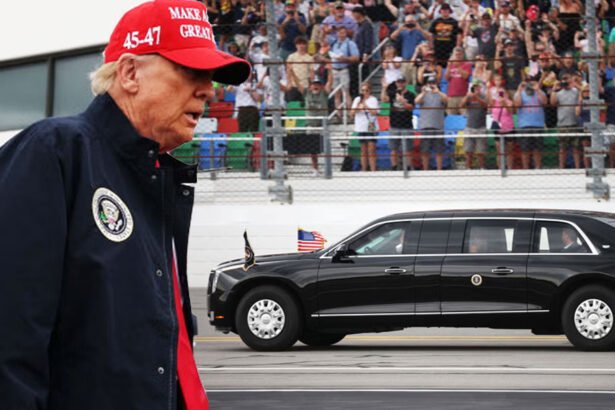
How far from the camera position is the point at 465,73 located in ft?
68.6

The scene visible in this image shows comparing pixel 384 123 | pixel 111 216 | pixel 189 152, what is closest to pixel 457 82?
pixel 384 123

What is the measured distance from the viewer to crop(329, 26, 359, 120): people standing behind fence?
2169 cm

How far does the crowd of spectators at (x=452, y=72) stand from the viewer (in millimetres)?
20594

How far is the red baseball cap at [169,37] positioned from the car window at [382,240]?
11267mm

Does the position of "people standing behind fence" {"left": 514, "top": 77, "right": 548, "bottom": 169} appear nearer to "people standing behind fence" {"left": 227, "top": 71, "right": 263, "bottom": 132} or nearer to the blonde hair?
"people standing behind fence" {"left": 227, "top": 71, "right": 263, "bottom": 132}

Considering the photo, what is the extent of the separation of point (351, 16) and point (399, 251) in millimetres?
9068

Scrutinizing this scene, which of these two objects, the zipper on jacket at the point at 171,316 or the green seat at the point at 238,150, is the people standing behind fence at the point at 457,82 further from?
the zipper on jacket at the point at 171,316

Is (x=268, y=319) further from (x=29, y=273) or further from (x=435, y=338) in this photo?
(x=29, y=273)

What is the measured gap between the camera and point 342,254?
564 inches

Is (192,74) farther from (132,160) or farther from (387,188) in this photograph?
(387,188)

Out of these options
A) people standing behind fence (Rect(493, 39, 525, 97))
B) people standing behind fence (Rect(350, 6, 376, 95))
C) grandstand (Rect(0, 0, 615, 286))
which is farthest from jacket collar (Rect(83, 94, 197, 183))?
people standing behind fence (Rect(350, 6, 376, 95))

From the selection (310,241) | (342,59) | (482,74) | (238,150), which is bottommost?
(310,241)

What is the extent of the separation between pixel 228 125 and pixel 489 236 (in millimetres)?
7956

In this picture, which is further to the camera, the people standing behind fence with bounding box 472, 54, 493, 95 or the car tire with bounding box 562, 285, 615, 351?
the people standing behind fence with bounding box 472, 54, 493, 95
